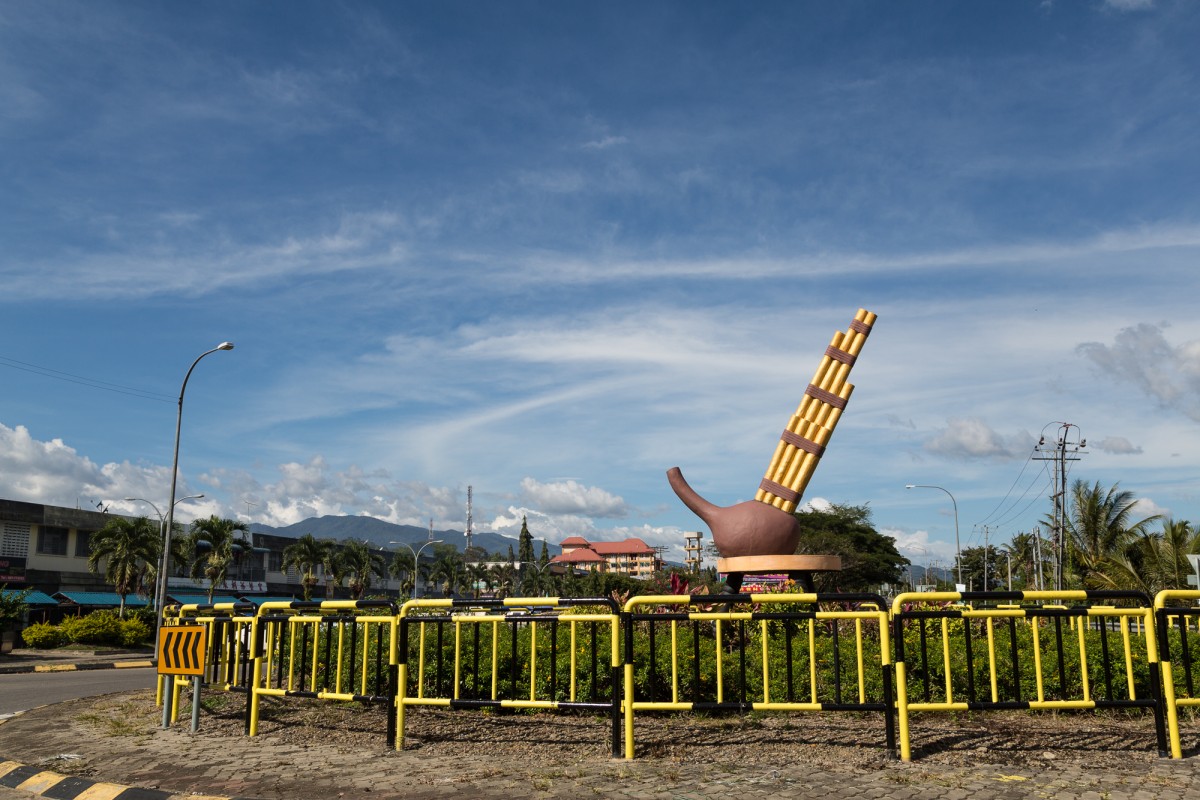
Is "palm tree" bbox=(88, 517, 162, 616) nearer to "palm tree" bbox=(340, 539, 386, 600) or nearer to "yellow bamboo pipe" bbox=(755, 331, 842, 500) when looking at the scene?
"palm tree" bbox=(340, 539, 386, 600)

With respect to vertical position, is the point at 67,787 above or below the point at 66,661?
above

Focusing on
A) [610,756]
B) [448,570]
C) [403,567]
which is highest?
[403,567]

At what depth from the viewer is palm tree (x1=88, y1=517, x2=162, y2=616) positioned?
42.3m

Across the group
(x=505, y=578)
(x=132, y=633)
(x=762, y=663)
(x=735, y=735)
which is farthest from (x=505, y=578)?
(x=735, y=735)

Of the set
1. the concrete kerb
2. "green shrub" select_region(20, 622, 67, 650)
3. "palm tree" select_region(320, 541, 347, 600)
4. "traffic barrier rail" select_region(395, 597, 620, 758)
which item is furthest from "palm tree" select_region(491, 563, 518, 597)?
"traffic barrier rail" select_region(395, 597, 620, 758)

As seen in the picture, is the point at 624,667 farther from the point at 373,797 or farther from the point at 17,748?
the point at 17,748

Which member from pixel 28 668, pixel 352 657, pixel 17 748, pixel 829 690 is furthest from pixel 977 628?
pixel 28 668

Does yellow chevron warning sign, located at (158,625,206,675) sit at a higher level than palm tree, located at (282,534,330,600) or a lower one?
lower

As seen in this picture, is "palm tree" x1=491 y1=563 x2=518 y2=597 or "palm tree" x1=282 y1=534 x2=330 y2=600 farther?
"palm tree" x1=491 y1=563 x2=518 y2=597

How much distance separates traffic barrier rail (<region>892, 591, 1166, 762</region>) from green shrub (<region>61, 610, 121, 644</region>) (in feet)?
100

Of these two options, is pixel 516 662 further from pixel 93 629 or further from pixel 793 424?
pixel 93 629

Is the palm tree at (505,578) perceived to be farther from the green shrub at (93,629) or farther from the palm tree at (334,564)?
the green shrub at (93,629)

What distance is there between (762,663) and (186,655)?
5.38 m

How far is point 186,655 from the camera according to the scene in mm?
8594
